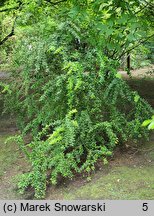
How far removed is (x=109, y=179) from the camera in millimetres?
4090

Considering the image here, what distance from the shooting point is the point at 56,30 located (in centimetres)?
494

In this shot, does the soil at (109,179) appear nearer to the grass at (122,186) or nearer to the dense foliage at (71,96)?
the grass at (122,186)

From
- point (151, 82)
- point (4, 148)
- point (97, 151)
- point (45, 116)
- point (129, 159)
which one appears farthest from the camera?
point (151, 82)

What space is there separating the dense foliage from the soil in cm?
17

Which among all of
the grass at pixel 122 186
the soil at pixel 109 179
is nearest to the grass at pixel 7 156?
the soil at pixel 109 179

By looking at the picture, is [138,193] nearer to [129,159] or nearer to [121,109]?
[129,159]

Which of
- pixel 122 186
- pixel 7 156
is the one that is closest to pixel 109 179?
pixel 122 186

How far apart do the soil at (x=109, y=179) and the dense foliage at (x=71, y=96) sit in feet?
0.55

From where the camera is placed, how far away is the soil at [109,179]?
3.82m

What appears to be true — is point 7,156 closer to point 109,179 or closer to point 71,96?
point 71,96

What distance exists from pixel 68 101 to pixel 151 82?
15.9 ft

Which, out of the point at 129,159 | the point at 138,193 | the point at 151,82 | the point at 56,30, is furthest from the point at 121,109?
the point at 151,82

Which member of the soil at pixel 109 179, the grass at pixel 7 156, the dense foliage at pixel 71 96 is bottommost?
the grass at pixel 7 156

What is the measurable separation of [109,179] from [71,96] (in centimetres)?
121
